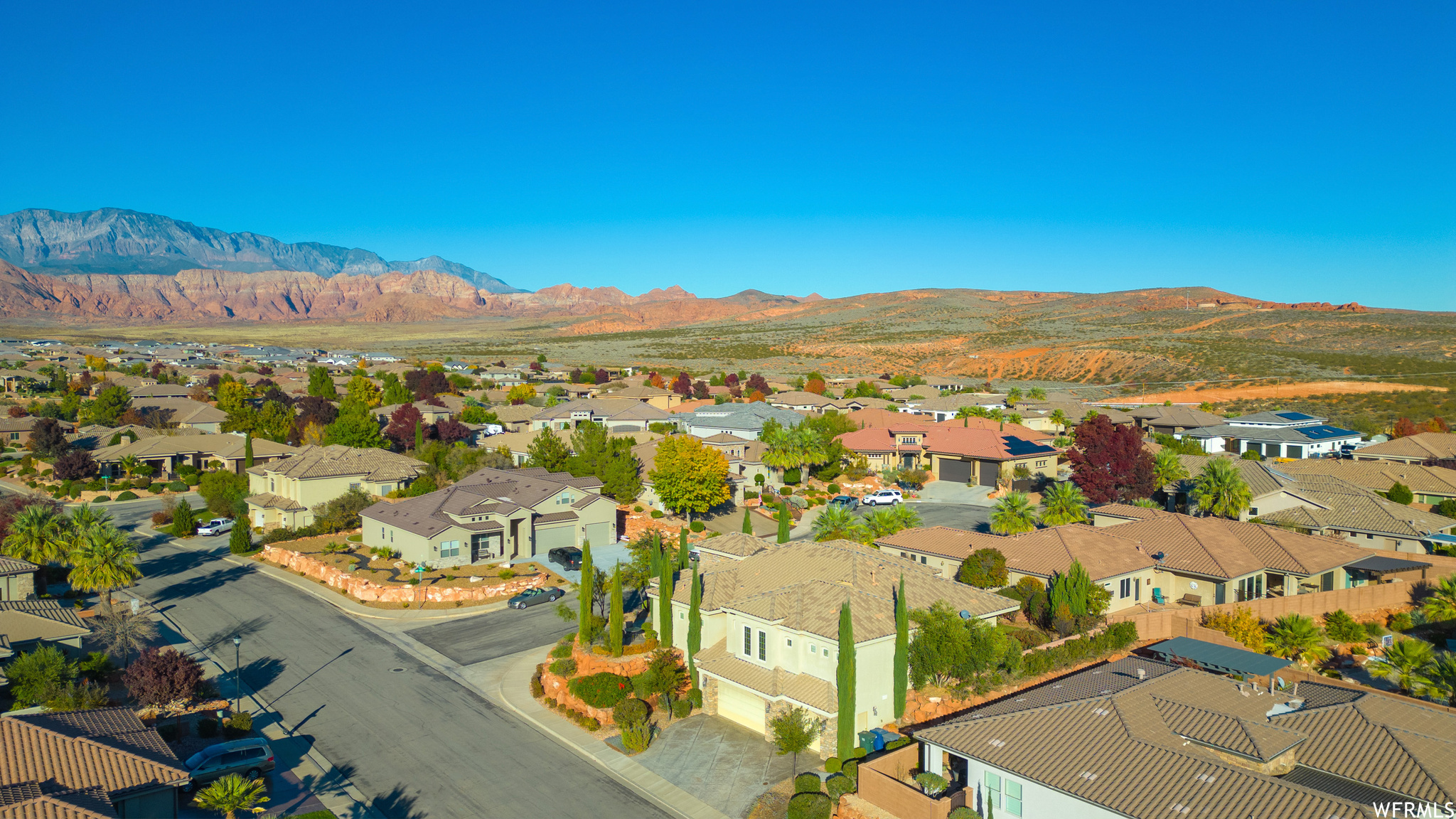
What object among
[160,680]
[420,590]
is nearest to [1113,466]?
[420,590]

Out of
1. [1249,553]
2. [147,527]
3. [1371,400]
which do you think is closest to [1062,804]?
[1249,553]

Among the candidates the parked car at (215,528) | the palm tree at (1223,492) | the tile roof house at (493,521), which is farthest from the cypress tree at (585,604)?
the parked car at (215,528)

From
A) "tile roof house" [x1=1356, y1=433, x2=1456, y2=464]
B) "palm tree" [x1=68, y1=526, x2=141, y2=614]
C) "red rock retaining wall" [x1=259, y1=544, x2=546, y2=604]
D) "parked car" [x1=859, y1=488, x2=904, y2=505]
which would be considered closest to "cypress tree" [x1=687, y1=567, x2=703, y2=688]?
"red rock retaining wall" [x1=259, y1=544, x2=546, y2=604]

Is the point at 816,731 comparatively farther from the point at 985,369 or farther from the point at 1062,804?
the point at 985,369

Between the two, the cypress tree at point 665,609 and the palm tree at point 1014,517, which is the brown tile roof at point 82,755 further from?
the palm tree at point 1014,517

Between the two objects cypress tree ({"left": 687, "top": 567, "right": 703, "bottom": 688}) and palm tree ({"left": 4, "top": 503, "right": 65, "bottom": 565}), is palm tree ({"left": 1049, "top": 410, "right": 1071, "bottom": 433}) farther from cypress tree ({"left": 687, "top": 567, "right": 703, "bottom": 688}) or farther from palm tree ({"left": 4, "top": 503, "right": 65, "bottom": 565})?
palm tree ({"left": 4, "top": 503, "right": 65, "bottom": 565})

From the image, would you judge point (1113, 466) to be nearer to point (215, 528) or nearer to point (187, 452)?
point (215, 528)
